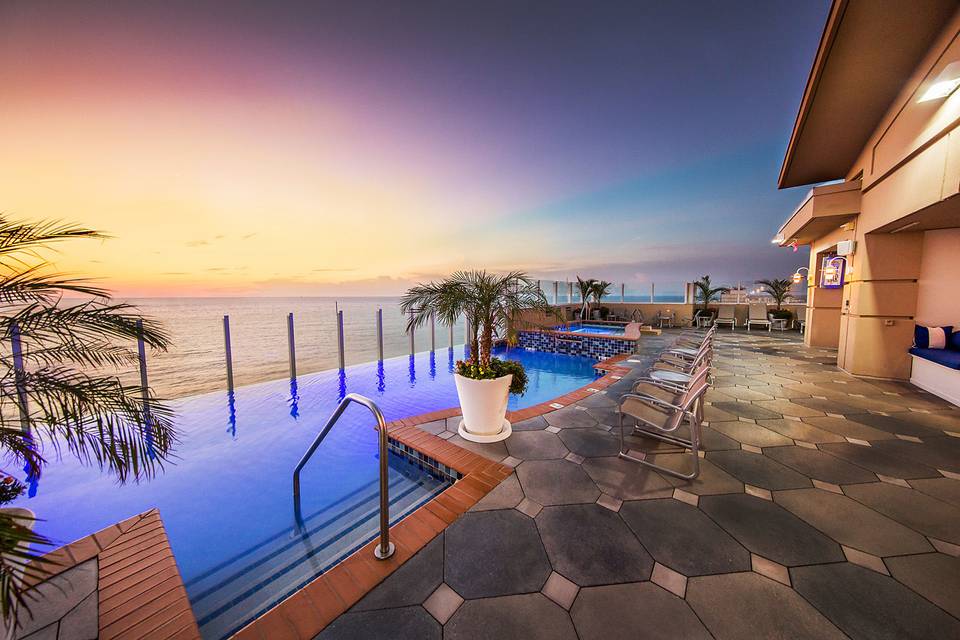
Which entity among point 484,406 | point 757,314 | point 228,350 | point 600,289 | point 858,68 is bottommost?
point 484,406

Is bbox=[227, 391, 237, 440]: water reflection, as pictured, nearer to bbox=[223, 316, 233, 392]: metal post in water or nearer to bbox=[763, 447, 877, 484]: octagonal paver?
bbox=[223, 316, 233, 392]: metal post in water

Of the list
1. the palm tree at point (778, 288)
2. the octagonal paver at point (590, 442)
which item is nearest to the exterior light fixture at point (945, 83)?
the octagonal paver at point (590, 442)

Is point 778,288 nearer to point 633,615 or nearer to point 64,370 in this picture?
point 633,615

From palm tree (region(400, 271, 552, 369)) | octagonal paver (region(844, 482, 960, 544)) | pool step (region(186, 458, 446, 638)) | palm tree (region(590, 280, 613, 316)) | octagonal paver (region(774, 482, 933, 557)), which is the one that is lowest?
pool step (region(186, 458, 446, 638))

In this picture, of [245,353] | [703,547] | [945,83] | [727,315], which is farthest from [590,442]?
[727,315]

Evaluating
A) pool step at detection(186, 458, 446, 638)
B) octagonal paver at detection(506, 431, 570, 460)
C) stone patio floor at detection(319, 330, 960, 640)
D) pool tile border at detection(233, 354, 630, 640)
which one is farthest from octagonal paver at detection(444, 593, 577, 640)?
octagonal paver at detection(506, 431, 570, 460)

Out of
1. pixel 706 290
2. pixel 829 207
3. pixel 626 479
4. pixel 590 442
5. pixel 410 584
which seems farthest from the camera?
pixel 706 290

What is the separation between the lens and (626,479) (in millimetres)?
2404

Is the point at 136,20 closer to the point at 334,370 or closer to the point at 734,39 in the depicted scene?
the point at 334,370

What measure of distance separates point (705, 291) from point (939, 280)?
334 inches

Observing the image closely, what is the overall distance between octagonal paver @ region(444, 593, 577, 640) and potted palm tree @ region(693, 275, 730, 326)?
14261 millimetres

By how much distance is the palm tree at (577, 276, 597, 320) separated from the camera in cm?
1289

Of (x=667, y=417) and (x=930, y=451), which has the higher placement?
(x=667, y=417)

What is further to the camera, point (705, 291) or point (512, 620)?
point (705, 291)
